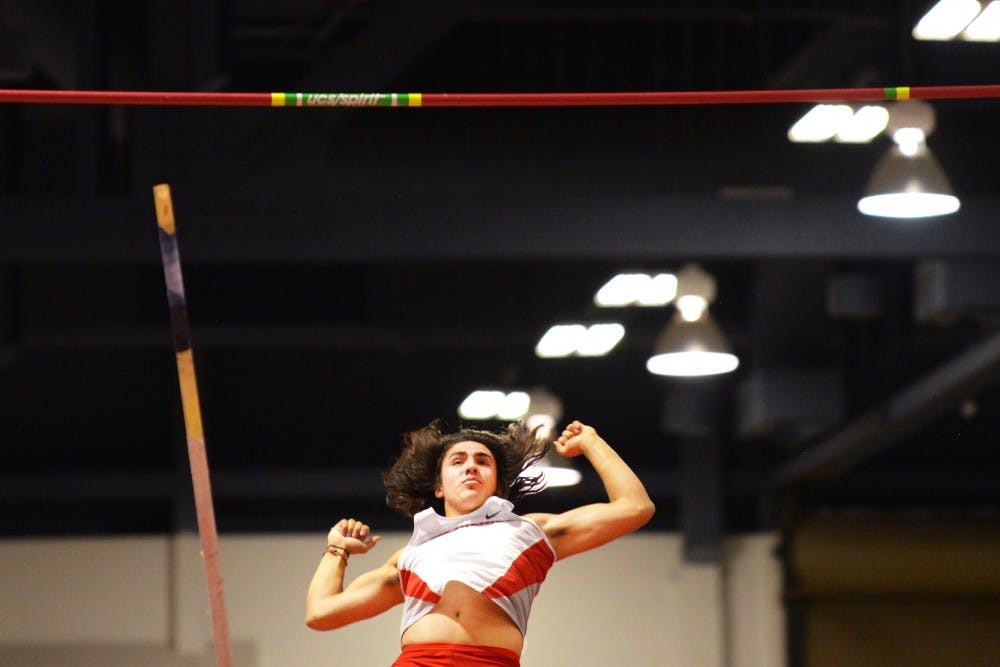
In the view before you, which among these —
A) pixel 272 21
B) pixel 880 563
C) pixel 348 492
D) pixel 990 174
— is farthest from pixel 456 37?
pixel 880 563

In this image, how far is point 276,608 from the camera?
10797mm

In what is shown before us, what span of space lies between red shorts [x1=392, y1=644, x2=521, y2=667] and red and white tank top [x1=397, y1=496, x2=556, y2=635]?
0.08 meters

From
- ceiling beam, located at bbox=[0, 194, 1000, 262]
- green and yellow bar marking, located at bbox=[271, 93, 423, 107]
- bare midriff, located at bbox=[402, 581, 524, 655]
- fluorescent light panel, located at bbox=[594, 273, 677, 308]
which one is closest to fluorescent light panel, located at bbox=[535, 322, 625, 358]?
fluorescent light panel, located at bbox=[594, 273, 677, 308]

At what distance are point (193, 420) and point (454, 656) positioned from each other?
69 cm

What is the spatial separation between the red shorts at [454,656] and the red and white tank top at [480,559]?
0.27 ft

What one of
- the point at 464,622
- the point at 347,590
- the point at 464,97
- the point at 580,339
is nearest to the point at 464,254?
the point at 464,97

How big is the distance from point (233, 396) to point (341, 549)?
8.21 metres

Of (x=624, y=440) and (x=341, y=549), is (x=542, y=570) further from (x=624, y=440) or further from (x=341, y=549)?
(x=624, y=440)

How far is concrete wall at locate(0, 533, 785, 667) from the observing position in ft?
35.3

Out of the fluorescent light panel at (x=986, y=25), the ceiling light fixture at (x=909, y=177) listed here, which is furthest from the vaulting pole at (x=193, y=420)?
the fluorescent light panel at (x=986, y=25)

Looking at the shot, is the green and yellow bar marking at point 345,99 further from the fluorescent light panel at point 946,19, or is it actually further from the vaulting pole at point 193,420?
the fluorescent light panel at point 946,19

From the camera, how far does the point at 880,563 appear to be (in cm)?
1122

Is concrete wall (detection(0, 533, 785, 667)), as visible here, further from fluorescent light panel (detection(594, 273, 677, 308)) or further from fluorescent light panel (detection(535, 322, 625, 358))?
fluorescent light panel (detection(594, 273, 677, 308))

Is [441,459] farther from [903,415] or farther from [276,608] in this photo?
[276,608]
